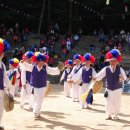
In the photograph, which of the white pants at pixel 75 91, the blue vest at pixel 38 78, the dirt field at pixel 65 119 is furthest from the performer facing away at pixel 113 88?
the white pants at pixel 75 91

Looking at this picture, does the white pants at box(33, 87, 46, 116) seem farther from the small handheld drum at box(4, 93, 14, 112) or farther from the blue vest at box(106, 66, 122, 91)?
the small handheld drum at box(4, 93, 14, 112)

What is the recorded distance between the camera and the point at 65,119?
12.7 m

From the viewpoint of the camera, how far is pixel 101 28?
43781 millimetres

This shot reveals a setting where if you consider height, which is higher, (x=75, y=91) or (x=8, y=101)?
(x=8, y=101)

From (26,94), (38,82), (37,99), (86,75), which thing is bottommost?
(26,94)

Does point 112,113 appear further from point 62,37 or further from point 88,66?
point 62,37

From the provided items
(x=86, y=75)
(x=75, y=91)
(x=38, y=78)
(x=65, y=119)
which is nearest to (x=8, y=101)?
(x=38, y=78)

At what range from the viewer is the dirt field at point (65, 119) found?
37.3 ft

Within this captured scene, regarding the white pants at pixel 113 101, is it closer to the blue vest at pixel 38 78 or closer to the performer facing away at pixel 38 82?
the performer facing away at pixel 38 82

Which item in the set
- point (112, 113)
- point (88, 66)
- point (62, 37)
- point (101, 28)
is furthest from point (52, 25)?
point (112, 113)

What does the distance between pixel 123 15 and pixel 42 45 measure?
9.06 metres

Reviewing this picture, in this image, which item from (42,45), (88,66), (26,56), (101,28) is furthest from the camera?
(101,28)

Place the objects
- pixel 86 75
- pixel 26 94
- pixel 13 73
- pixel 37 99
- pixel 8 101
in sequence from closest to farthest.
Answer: pixel 8 101, pixel 37 99, pixel 26 94, pixel 86 75, pixel 13 73

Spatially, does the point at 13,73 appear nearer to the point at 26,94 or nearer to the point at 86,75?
the point at 26,94
